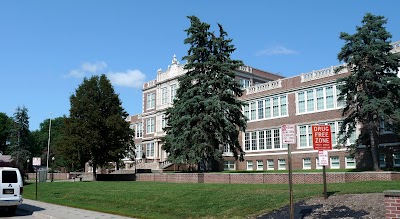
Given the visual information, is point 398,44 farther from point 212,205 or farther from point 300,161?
point 212,205

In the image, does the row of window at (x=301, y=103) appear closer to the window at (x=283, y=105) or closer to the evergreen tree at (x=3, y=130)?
the window at (x=283, y=105)

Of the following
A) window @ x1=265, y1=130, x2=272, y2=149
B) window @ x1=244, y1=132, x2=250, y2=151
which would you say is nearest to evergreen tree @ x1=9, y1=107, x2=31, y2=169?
window @ x1=244, y1=132, x2=250, y2=151

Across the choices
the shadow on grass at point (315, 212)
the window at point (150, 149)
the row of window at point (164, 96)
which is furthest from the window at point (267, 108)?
the shadow on grass at point (315, 212)

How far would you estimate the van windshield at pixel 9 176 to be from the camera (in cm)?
1919

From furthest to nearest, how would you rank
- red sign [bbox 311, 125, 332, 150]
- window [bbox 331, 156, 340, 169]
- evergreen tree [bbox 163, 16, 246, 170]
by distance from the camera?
window [bbox 331, 156, 340, 169], evergreen tree [bbox 163, 16, 246, 170], red sign [bbox 311, 125, 332, 150]

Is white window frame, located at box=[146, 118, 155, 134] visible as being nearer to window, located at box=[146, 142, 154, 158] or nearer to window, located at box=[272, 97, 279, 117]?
window, located at box=[146, 142, 154, 158]

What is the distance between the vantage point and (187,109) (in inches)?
1403

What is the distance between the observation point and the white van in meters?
18.9

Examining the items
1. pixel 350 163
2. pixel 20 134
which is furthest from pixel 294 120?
pixel 20 134

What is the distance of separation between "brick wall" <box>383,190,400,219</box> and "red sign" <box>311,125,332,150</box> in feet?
13.3

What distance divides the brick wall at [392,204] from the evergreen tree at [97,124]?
112 feet

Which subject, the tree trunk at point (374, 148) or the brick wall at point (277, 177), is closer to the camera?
the brick wall at point (277, 177)

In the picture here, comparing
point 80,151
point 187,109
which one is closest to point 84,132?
point 80,151

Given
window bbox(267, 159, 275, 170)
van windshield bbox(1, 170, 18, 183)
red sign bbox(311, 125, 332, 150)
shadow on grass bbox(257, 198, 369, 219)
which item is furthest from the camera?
window bbox(267, 159, 275, 170)
